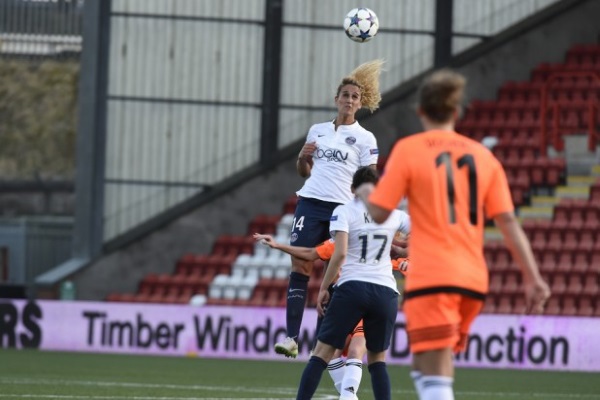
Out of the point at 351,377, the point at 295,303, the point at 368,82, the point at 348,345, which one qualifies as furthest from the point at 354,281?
the point at 368,82

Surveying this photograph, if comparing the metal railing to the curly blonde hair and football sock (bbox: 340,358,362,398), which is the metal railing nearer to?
the curly blonde hair

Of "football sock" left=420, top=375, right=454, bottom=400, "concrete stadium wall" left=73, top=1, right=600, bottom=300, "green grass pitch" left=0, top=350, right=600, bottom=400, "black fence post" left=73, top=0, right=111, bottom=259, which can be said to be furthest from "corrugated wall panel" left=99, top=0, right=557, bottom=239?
"football sock" left=420, top=375, right=454, bottom=400

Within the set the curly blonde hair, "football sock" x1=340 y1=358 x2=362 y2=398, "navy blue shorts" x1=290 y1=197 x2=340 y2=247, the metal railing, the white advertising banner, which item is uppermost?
the metal railing

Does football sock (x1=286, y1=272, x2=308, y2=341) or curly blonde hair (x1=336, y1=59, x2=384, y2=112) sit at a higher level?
curly blonde hair (x1=336, y1=59, x2=384, y2=112)

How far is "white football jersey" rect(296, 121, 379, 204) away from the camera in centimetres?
1094

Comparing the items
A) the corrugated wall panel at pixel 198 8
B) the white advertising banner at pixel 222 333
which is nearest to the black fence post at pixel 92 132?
the corrugated wall panel at pixel 198 8

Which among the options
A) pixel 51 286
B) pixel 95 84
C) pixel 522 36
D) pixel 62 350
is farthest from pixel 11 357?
pixel 522 36

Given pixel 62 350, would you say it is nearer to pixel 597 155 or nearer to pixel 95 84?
pixel 95 84

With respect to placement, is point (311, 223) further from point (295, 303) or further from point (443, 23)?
point (443, 23)

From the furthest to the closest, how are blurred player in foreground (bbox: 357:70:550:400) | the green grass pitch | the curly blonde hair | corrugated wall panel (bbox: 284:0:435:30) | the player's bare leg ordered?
corrugated wall panel (bbox: 284:0:435:30), the green grass pitch, the player's bare leg, the curly blonde hair, blurred player in foreground (bbox: 357:70:550:400)

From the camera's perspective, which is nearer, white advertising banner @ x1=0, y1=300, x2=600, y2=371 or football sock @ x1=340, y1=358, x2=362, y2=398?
football sock @ x1=340, y1=358, x2=362, y2=398

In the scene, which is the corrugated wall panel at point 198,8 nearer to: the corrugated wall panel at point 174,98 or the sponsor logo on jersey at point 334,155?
the corrugated wall panel at point 174,98

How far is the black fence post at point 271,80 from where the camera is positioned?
25.8 meters

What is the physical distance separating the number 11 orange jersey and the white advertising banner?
12571 mm
